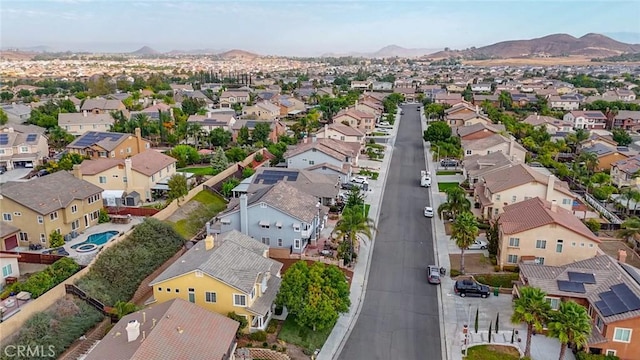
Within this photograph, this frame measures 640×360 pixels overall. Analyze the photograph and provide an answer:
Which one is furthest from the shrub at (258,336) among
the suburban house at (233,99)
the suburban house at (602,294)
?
the suburban house at (233,99)

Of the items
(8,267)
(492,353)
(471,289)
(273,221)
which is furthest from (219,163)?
(492,353)

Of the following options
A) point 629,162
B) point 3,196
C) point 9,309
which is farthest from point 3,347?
point 629,162

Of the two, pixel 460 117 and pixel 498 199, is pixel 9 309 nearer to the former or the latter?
pixel 498 199

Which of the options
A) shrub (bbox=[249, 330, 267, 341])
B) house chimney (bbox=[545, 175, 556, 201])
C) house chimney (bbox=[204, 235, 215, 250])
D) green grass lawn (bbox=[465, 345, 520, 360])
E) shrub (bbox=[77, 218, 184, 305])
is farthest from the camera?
house chimney (bbox=[545, 175, 556, 201])

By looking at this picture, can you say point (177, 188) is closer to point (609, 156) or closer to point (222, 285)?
point (222, 285)

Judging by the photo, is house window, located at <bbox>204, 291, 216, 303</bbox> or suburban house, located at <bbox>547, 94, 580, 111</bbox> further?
suburban house, located at <bbox>547, 94, 580, 111</bbox>

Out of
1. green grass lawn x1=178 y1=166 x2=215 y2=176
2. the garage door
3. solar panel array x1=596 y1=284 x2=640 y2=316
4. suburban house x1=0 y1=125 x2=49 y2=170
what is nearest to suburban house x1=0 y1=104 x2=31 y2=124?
suburban house x1=0 y1=125 x2=49 y2=170

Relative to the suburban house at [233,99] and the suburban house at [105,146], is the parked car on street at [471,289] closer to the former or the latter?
the suburban house at [105,146]

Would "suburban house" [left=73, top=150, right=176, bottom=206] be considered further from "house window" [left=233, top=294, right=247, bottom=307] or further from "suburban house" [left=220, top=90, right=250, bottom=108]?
→ "suburban house" [left=220, top=90, right=250, bottom=108]
